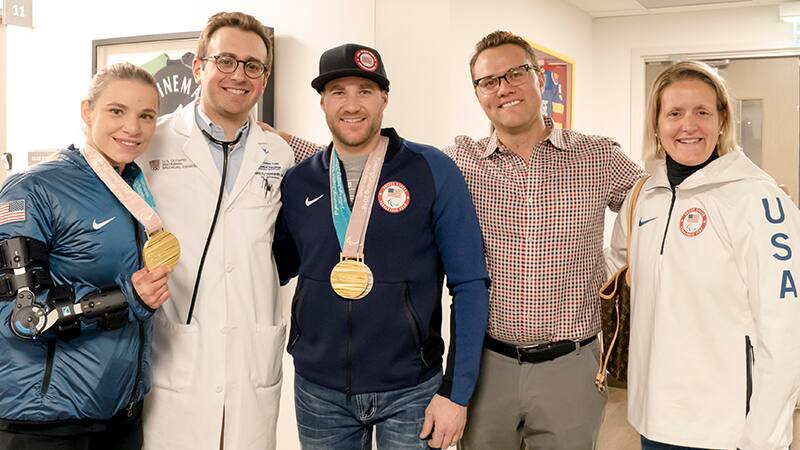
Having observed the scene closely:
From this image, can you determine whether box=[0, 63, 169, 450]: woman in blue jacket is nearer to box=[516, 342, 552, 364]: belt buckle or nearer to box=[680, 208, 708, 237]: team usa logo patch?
box=[516, 342, 552, 364]: belt buckle

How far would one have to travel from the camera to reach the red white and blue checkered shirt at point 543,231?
216cm

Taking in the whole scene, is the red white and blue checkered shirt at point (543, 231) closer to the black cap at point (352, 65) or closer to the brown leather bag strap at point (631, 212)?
the brown leather bag strap at point (631, 212)

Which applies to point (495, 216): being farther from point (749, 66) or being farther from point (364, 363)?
point (749, 66)

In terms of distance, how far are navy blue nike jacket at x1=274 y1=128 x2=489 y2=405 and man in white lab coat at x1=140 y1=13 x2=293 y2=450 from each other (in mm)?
115

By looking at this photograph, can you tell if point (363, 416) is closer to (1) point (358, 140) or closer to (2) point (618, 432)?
(1) point (358, 140)

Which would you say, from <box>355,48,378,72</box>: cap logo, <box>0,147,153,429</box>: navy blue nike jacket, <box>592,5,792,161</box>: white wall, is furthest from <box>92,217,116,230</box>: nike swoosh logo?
<box>592,5,792,161</box>: white wall

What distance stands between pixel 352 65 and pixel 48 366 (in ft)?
3.34

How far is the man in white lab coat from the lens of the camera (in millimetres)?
1983

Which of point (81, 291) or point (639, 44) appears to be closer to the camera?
point (81, 291)

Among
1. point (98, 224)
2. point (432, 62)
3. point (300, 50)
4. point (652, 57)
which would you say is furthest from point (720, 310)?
point (652, 57)

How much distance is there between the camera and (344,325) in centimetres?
192

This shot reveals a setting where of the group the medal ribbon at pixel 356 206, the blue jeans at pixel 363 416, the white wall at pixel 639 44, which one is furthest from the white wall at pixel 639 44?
the blue jeans at pixel 363 416

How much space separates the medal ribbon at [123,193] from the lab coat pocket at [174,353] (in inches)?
11.8

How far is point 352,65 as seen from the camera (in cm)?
195
